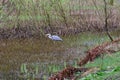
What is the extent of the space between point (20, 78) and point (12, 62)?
9.69 feet

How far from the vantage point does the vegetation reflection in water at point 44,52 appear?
49.0 ft

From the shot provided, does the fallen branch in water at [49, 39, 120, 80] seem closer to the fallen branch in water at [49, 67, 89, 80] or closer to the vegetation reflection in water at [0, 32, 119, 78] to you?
the fallen branch in water at [49, 67, 89, 80]

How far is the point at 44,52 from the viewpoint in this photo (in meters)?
18.0

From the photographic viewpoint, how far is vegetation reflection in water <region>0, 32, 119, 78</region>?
14945mm

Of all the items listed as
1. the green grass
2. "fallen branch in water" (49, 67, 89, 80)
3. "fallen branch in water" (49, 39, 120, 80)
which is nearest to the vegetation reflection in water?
"fallen branch in water" (49, 39, 120, 80)

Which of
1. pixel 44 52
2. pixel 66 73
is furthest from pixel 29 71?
pixel 44 52

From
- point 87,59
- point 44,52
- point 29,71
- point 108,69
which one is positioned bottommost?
point 44,52

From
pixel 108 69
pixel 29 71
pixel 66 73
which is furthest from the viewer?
pixel 29 71

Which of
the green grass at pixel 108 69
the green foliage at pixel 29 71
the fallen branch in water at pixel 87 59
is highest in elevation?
the green grass at pixel 108 69

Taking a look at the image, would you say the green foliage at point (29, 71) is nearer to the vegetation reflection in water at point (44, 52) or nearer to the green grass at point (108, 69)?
the vegetation reflection in water at point (44, 52)

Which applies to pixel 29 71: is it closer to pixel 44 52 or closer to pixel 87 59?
pixel 87 59

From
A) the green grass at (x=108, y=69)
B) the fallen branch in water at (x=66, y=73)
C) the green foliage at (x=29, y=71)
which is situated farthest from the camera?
the green foliage at (x=29, y=71)

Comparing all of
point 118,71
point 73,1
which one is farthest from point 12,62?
point 73,1

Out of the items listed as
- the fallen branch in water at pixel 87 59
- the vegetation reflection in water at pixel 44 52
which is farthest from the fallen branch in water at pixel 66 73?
the vegetation reflection in water at pixel 44 52
